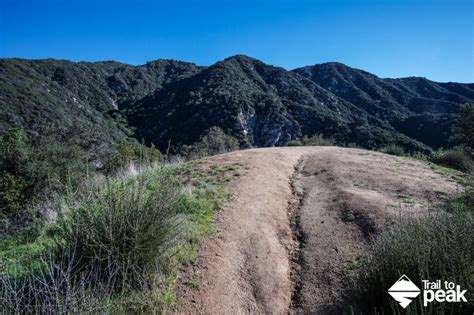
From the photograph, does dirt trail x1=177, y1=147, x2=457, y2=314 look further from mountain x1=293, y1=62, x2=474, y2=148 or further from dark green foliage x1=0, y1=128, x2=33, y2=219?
mountain x1=293, y1=62, x2=474, y2=148

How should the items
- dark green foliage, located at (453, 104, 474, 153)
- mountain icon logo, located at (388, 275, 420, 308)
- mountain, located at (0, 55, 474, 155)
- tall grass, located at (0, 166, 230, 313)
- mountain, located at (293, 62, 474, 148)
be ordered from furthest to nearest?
1. mountain, located at (293, 62, 474, 148)
2. mountain, located at (0, 55, 474, 155)
3. dark green foliage, located at (453, 104, 474, 153)
4. tall grass, located at (0, 166, 230, 313)
5. mountain icon logo, located at (388, 275, 420, 308)

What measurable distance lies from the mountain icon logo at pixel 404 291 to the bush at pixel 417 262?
2.1 inches

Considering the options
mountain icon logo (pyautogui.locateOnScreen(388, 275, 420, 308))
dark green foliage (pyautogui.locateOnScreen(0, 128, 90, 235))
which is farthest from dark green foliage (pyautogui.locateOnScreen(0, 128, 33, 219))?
mountain icon logo (pyautogui.locateOnScreen(388, 275, 420, 308))

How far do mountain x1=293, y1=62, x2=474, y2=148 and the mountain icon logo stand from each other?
1807 inches

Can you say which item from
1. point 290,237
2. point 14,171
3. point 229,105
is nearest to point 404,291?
point 290,237

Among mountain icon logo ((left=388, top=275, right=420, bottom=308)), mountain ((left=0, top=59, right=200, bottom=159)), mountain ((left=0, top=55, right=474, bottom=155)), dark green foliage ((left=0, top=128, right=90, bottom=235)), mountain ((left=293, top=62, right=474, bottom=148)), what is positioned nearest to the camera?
mountain icon logo ((left=388, top=275, right=420, bottom=308))

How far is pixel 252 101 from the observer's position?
52156 mm

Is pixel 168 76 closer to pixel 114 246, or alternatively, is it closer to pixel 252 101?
pixel 252 101

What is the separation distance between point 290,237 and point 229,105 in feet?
143

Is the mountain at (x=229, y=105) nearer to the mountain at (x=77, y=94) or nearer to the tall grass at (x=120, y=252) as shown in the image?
the mountain at (x=77, y=94)

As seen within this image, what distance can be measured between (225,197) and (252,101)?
46.9 metres

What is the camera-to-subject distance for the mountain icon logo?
2.76 meters

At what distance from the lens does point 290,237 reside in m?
5.40

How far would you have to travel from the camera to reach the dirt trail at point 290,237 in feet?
12.1
